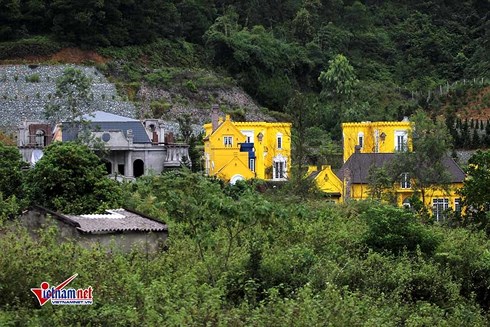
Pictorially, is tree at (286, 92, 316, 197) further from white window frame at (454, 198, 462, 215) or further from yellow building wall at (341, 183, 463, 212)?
white window frame at (454, 198, 462, 215)

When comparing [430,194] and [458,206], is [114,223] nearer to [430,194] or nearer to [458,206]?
[458,206]

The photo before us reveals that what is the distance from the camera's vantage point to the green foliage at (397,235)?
24.3m

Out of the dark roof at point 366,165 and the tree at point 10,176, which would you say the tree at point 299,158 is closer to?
the dark roof at point 366,165

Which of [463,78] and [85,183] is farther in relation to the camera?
[463,78]

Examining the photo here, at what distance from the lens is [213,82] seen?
65062 millimetres

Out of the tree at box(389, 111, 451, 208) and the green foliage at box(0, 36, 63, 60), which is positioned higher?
the green foliage at box(0, 36, 63, 60)

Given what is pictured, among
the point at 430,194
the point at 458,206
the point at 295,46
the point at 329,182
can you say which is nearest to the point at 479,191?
the point at 458,206

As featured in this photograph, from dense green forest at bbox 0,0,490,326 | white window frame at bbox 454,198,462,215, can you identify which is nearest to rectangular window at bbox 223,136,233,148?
dense green forest at bbox 0,0,490,326

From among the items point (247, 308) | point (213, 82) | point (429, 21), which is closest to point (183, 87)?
point (213, 82)

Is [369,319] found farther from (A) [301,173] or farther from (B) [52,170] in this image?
(A) [301,173]

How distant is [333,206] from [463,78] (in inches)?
1794

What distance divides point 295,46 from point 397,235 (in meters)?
51.9

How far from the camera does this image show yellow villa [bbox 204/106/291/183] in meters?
44.7

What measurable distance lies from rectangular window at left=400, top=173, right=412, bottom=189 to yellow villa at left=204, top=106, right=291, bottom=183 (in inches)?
210
